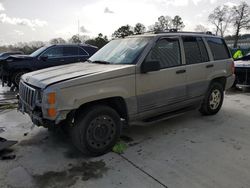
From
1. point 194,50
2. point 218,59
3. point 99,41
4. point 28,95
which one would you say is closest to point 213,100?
point 218,59

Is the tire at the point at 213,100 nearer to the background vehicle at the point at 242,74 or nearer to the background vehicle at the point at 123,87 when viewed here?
the background vehicle at the point at 123,87

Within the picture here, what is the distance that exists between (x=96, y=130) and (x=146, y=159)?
0.86 meters

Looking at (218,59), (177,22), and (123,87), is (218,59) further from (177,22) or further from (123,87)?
(177,22)

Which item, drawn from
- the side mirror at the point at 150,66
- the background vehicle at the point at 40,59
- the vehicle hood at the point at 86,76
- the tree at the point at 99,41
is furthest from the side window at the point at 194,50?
the tree at the point at 99,41

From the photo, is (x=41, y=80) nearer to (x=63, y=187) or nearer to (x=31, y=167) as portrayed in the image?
(x=31, y=167)

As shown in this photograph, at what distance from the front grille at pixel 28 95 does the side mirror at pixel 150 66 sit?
1696 millimetres

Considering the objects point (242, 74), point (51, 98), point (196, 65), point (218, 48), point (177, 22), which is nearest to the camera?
point (51, 98)

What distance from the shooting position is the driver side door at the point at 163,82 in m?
3.97

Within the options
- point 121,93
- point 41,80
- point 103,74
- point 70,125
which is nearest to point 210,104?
point 121,93

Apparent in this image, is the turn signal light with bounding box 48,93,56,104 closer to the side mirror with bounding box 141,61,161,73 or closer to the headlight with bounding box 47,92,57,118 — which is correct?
the headlight with bounding box 47,92,57,118

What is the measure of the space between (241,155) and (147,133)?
5.37ft

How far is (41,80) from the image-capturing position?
3.46 meters

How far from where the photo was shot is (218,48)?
5.40 metres

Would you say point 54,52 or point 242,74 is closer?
point 242,74
